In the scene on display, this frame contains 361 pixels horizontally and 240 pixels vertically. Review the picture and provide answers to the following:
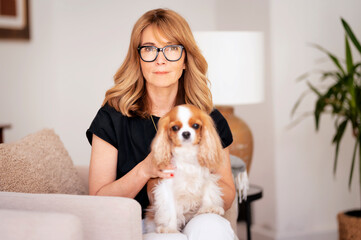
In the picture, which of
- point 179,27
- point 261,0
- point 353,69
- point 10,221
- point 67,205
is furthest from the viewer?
point 261,0

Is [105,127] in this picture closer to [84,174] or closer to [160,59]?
[160,59]

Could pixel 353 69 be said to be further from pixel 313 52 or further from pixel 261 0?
pixel 261 0

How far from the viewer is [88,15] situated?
3699 mm

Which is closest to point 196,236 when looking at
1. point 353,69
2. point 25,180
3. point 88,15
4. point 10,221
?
point 10,221

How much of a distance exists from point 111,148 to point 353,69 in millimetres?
1900

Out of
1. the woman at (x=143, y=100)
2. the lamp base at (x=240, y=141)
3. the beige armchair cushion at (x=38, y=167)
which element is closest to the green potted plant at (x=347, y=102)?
the lamp base at (x=240, y=141)

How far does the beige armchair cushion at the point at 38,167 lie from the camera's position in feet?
5.65

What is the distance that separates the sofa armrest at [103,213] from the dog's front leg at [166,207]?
145 millimetres

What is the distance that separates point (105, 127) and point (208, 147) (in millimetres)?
455

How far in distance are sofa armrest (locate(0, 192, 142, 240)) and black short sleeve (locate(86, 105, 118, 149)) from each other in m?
0.34

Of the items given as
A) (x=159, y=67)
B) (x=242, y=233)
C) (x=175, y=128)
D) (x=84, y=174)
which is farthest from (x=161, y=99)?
(x=242, y=233)

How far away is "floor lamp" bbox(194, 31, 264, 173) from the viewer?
8.55 feet

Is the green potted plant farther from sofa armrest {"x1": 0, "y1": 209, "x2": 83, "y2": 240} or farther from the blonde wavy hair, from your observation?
sofa armrest {"x1": 0, "y1": 209, "x2": 83, "y2": 240}

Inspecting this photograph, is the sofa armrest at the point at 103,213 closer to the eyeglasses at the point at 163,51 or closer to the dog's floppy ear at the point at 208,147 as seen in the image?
the dog's floppy ear at the point at 208,147
